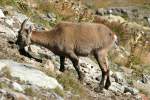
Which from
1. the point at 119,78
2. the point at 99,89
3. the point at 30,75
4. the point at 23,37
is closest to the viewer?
the point at 30,75

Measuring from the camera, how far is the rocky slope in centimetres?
1111

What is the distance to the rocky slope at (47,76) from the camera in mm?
11109

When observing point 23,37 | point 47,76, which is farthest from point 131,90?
point 47,76

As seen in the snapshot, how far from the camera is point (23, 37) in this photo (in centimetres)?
1440

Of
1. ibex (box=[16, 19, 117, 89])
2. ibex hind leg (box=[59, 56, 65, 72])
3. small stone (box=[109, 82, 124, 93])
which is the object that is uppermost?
ibex (box=[16, 19, 117, 89])

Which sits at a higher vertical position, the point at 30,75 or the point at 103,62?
the point at 30,75

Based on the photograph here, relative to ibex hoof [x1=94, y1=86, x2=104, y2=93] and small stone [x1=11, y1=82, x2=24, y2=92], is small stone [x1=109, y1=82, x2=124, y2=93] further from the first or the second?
small stone [x1=11, y1=82, x2=24, y2=92]

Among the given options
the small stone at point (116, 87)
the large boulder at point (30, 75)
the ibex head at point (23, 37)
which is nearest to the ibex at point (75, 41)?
the ibex head at point (23, 37)

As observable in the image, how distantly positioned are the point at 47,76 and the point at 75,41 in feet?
8.70

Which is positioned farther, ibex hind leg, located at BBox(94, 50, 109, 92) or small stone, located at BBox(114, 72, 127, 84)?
small stone, located at BBox(114, 72, 127, 84)

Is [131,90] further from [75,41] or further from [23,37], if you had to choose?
[23,37]

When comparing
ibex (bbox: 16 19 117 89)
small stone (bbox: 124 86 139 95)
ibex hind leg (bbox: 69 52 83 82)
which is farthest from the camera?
small stone (bbox: 124 86 139 95)

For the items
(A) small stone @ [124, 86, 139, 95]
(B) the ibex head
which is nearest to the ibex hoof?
(A) small stone @ [124, 86, 139, 95]

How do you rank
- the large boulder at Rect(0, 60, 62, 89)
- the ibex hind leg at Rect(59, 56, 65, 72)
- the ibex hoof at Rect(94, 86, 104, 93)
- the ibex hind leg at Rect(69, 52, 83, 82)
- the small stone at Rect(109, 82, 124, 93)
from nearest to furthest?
1. the large boulder at Rect(0, 60, 62, 89)
2. the ibex hoof at Rect(94, 86, 104, 93)
3. the ibex hind leg at Rect(69, 52, 83, 82)
4. the ibex hind leg at Rect(59, 56, 65, 72)
5. the small stone at Rect(109, 82, 124, 93)
